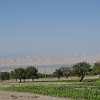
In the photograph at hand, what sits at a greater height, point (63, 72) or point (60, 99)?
point (63, 72)

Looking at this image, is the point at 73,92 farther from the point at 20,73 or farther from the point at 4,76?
the point at 4,76

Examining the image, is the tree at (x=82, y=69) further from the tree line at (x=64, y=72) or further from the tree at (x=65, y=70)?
the tree at (x=65, y=70)

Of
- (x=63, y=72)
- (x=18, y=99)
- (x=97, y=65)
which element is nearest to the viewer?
(x=18, y=99)

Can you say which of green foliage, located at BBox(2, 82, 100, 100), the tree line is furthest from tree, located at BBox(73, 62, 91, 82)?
green foliage, located at BBox(2, 82, 100, 100)

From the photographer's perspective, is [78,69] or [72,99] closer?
[72,99]

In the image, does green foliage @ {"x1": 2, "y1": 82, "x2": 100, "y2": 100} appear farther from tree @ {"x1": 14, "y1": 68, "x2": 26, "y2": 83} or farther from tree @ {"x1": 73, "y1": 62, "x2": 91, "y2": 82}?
tree @ {"x1": 14, "y1": 68, "x2": 26, "y2": 83}

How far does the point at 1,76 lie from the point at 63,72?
Result: 84.3ft

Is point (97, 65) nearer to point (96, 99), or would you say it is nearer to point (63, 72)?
point (63, 72)

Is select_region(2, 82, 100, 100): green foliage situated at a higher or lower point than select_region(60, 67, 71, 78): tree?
lower

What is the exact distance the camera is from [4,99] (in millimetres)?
35062

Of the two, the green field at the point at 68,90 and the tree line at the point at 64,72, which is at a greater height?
the tree line at the point at 64,72

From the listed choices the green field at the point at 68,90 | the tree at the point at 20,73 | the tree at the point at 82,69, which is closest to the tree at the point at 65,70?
the tree at the point at 20,73

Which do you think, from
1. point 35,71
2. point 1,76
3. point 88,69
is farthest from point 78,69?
point 1,76

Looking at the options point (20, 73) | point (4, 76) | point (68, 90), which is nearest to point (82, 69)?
point (20, 73)
